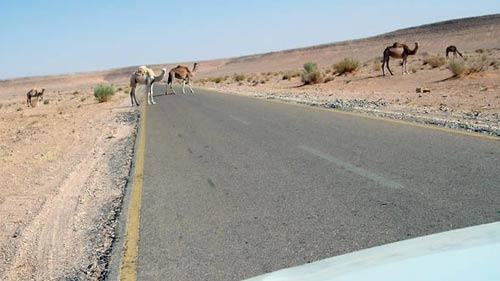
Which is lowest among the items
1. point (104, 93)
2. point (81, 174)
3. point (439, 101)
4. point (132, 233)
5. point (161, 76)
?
point (104, 93)

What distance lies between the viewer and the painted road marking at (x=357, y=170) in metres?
7.05

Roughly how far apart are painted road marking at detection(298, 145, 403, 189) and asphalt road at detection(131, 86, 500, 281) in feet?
0.05

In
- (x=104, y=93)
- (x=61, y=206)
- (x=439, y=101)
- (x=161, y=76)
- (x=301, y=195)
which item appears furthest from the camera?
(x=104, y=93)

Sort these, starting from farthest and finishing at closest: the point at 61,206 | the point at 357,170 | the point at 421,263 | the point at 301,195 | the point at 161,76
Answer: the point at 161,76, the point at 61,206, the point at 357,170, the point at 301,195, the point at 421,263

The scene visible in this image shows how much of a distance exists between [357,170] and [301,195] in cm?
146

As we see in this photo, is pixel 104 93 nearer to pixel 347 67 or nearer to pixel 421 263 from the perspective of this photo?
pixel 347 67

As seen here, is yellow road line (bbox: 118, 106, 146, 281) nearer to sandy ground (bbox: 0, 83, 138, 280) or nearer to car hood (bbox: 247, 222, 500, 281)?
sandy ground (bbox: 0, 83, 138, 280)

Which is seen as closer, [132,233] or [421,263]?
[421,263]

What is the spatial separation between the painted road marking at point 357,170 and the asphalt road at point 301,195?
2 centimetres

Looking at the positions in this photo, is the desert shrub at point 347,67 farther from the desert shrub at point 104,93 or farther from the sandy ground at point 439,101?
the desert shrub at point 104,93

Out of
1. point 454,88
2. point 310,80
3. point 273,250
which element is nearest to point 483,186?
point 273,250

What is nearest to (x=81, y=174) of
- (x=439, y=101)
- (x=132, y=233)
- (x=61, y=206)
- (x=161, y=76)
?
(x=61, y=206)

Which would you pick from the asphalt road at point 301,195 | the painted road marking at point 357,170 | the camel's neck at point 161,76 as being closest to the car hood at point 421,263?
the asphalt road at point 301,195

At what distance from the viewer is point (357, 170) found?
8023 millimetres
